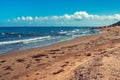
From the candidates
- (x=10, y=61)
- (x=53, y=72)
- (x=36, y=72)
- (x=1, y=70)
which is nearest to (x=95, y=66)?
(x=53, y=72)

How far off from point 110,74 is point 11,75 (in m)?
5.78

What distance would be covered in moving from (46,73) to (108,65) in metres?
3.28

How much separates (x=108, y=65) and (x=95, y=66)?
0.62 metres

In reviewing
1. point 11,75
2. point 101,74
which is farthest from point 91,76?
point 11,75

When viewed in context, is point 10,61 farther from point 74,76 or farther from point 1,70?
point 74,76

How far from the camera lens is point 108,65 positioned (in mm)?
12117

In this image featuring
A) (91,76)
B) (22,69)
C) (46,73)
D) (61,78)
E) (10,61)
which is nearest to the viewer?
(91,76)

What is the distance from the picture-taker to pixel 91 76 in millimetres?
10453

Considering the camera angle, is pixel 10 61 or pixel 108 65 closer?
pixel 108 65

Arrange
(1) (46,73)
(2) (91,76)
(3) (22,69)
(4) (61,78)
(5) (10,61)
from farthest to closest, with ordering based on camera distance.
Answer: (5) (10,61) → (3) (22,69) → (1) (46,73) → (4) (61,78) → (2) (91,76)

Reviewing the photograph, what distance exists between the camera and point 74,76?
437 inches

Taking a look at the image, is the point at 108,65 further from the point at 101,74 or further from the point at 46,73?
the point at 46,73

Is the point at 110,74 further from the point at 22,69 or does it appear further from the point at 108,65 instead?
the point at 22,69

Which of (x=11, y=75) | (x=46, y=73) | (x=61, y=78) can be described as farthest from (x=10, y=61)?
(x=61, y=78)
